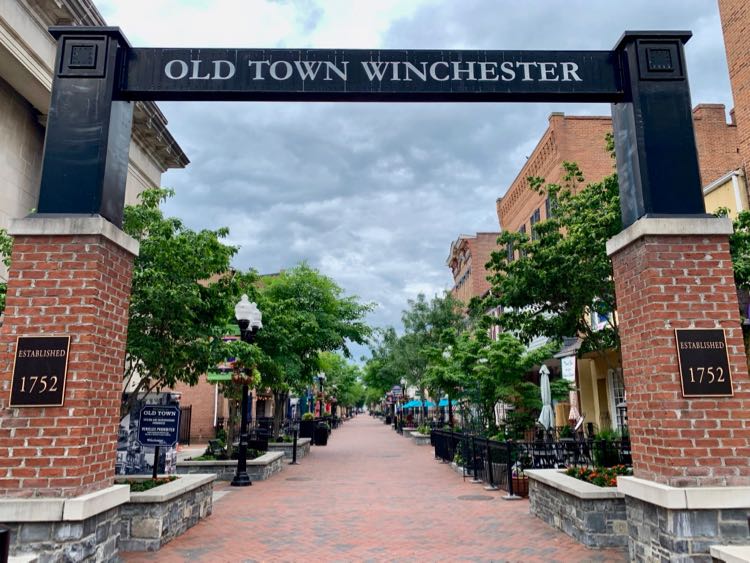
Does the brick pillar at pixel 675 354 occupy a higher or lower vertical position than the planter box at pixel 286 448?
higher

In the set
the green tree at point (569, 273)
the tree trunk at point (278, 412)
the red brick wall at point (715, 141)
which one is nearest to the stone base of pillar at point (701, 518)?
the green tree at point (569, 273)

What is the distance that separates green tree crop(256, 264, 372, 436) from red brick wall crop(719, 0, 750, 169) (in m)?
14.0

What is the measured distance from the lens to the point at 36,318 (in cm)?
562

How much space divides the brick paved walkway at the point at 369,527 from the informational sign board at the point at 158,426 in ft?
5.13

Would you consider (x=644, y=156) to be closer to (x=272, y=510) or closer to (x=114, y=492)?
(x=114, y=492)

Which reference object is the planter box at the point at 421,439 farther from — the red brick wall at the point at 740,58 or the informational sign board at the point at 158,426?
the informational sign board at the point at 158,426

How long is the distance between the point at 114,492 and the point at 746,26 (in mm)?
18383

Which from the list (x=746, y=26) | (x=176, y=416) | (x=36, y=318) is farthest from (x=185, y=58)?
(x=746, y=26)

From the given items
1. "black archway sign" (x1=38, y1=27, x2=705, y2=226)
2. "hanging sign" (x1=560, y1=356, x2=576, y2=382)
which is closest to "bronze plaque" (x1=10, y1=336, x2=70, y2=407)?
"black archway sign" (x1=38, y1=27, x2=705, y2=226)

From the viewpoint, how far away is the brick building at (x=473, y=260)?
48.7 meters

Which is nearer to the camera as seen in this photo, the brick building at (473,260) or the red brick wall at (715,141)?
the red brick wall at (715,141)

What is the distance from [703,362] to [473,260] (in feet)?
146

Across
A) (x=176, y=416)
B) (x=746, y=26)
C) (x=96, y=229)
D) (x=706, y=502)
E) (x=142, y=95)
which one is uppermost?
(x=746, y=26)

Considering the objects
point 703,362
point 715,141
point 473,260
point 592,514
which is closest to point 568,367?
point 592,514
